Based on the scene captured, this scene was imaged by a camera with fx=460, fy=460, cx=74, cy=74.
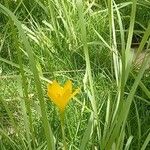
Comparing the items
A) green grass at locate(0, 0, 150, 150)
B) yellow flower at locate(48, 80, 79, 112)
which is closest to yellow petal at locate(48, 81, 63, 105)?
yellow flower at locate(48, 80, 79, 112)

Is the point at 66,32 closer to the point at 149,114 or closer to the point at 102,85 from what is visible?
the point at 102,85

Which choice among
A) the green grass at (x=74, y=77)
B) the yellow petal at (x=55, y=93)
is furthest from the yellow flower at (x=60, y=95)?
the green grass at (x=74, y=77)

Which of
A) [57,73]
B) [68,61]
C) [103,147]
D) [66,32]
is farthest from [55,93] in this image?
[66,32]

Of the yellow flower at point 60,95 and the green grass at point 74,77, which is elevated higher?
the yellow flower at point 60,95

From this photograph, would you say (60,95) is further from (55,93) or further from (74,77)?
(74,77)

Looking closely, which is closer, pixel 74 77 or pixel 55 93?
pixel 55 93

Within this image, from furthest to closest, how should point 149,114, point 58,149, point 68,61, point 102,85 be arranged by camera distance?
point 68,61 < point 102,85 < point 149,114 < point 58,149

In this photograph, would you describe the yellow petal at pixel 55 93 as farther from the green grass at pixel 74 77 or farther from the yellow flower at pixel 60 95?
the green grass at pixel 74 77

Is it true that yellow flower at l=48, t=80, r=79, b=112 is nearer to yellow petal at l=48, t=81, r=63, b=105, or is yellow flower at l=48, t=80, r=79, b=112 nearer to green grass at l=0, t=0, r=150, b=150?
yellow petal at l=48, t=81, r=63, b=105

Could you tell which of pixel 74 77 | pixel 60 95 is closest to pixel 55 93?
pixel 60 95

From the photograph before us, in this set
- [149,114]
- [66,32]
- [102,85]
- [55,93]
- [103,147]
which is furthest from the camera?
[66,32]

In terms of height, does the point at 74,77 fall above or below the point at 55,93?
below
